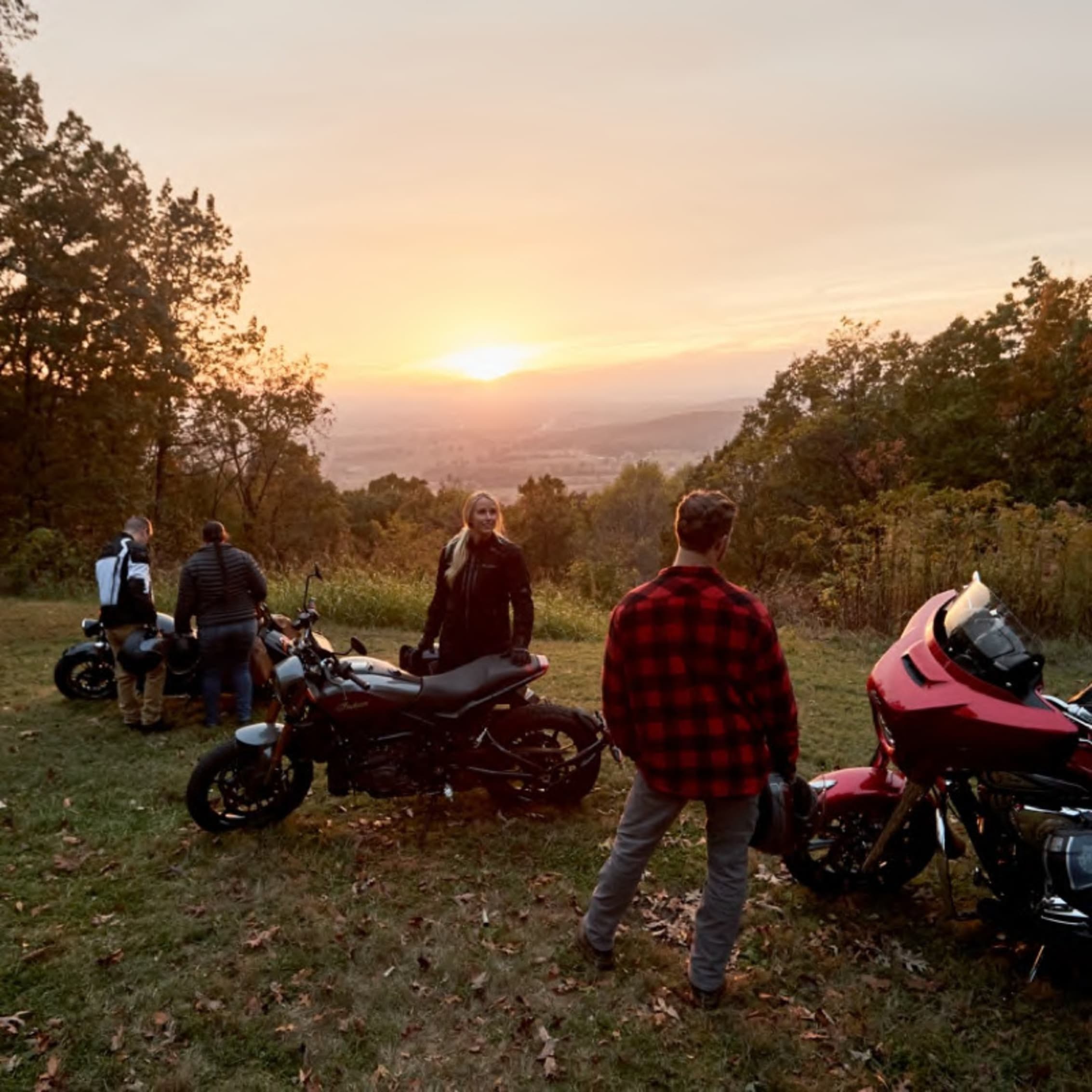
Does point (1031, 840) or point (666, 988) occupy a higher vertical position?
point (1031, 840)

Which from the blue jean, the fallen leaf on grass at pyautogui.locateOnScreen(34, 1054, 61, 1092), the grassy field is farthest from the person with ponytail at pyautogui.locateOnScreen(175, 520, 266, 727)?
the fallen leaf on grass at pyautogui.locateOnScreen(34, 1054, 61, 1092)

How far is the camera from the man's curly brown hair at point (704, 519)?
2.67m

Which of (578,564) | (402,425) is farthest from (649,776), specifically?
(402,425)

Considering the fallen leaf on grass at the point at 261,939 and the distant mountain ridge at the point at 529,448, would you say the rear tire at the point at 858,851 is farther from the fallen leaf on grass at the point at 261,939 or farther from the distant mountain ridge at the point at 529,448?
the distant mountain ridge at the point at 529,448

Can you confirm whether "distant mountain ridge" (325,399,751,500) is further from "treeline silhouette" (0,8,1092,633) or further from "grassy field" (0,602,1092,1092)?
"grassy field" (0,602,1092,1092)

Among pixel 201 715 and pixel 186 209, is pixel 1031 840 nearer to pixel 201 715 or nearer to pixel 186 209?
pixel 201 715

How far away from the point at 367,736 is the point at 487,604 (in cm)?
97

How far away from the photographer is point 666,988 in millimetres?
→ 3205

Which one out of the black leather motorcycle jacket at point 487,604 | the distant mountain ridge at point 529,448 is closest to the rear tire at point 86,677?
the black leather motorcycle jacket at point 487,604

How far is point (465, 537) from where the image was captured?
15.0 ft

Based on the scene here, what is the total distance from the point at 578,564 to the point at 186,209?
49.2ft

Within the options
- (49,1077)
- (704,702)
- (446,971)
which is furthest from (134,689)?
(704,702)

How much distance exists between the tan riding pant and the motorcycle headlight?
2.36 m

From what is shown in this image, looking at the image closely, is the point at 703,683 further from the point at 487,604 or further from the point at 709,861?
the point at 487,604
